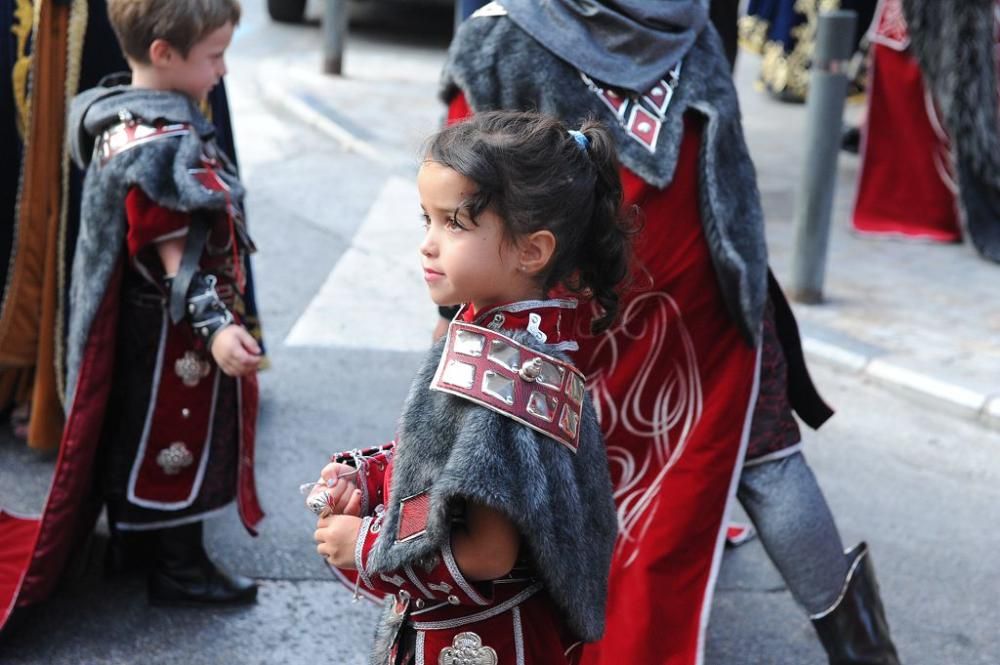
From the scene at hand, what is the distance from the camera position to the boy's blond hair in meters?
2.96

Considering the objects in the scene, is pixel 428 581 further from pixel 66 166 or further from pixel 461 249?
pixel 66 166

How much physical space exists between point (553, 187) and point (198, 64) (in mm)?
1384

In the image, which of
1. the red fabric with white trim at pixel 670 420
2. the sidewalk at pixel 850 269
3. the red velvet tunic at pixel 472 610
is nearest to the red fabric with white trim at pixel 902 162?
the sidewalk at pixel 850 269

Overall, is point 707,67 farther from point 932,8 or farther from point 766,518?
point 932,8

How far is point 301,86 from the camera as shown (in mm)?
9789

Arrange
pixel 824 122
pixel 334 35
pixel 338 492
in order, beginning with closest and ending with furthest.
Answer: pixel 338 492
pixel 824 122
pixel 334 35

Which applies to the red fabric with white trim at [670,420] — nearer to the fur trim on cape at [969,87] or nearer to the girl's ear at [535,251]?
the girl's ear at [535,251]

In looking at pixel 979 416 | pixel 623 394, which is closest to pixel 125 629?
pixel 623 394

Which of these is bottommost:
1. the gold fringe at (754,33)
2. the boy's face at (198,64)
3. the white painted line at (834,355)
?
the gold fringe at (754,33)

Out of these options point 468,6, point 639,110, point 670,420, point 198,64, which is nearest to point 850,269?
point 468,6

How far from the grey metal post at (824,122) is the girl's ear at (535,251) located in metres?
3.90

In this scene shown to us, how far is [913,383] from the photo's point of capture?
511 centimetres

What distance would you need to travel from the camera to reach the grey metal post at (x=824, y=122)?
221 inches

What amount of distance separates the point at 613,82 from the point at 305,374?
2.49m
